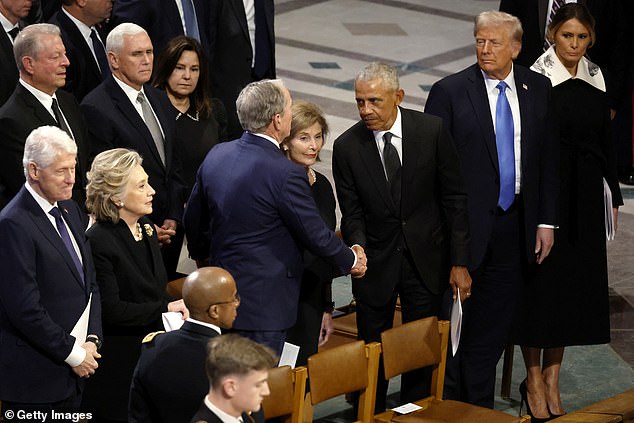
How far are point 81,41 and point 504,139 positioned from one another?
2.33m

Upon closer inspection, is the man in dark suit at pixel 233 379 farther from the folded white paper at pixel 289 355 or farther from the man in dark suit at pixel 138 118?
the man in dark suit at pixel 138 118

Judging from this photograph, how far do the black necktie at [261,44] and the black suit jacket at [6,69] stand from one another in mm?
1984

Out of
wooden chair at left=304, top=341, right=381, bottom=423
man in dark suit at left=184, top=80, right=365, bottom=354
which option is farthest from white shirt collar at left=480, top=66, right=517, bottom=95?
wooden chair at left=304, top=341, right=381, bottom=423

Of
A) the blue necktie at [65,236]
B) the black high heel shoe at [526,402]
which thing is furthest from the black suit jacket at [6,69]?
the black high heel shoe at [526,402]

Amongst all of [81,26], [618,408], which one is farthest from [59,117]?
[618,408]

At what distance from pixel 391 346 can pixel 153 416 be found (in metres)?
1.69

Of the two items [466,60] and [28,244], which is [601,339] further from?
[466,60]

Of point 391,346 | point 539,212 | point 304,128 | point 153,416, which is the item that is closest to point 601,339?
point 539,212

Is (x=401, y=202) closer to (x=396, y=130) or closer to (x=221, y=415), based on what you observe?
(x=396, y=130)

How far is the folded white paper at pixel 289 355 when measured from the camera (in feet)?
18.5

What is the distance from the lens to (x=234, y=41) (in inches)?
316

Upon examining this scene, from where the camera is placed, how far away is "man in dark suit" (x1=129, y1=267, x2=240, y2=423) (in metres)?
4.30

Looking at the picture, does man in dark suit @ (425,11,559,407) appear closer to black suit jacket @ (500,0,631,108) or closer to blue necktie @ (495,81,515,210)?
blue necktie @ (495,81,515,210)

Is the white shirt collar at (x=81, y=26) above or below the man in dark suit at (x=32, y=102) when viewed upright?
above
